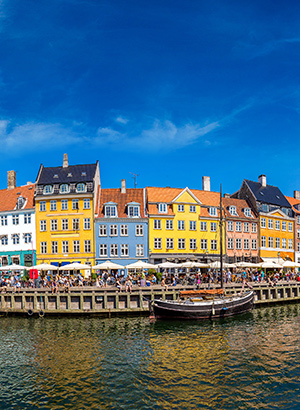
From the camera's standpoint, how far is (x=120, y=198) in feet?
214

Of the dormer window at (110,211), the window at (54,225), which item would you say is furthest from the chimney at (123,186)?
the window at (54,225)

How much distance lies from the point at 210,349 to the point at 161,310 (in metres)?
10.2

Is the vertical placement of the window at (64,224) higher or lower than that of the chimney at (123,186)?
lower

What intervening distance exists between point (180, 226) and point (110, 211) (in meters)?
11.4

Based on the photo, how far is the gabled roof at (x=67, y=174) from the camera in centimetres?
6400

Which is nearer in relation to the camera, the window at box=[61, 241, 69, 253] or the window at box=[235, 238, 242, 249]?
the window at box=[61, 241, 69, 253]

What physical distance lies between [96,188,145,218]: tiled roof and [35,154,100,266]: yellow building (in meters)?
1.76

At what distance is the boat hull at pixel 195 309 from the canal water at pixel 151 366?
107cm

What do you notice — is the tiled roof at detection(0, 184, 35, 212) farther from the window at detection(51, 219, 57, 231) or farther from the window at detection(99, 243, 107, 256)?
the window at detection(99, 243, 107, 256)

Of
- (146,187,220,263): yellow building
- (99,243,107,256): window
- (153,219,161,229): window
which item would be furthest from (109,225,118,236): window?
(153,219,161,229): window

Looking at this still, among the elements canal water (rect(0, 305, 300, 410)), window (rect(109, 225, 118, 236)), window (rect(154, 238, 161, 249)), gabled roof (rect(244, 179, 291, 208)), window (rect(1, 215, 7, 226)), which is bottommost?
canal water (rect(0, 305, 300, 410))

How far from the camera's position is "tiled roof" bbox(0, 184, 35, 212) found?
6612 centimetres

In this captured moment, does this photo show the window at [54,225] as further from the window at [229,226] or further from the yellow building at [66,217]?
the window at [229,226]

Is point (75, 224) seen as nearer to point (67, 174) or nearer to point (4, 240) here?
point (67, 174)
